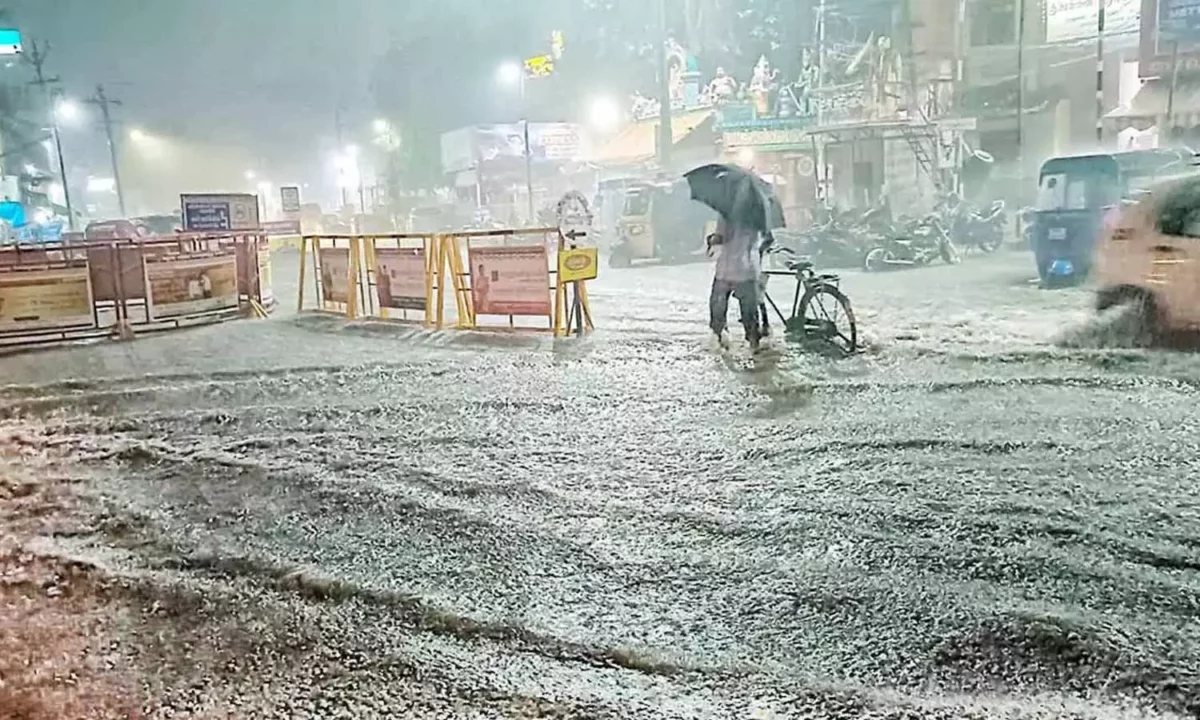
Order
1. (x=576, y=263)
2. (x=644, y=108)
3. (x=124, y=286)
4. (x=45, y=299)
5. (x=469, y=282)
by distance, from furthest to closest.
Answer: (x=644, y=108) < (x=124, y=286) < (x=45, y=299) < (x=469, y=282) < (x=576, y=263)

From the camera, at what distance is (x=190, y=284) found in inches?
607

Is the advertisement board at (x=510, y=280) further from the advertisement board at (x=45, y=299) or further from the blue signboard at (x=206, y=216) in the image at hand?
the blue signboard at (x=206, y=216)

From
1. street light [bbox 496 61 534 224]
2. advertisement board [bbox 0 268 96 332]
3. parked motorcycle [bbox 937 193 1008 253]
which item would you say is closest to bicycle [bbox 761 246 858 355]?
advertisement board [bbox 0 268 96 332]

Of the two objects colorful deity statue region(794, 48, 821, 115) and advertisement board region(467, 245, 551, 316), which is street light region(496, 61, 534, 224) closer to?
colorful deity statue region(794, 48, 821, 115)

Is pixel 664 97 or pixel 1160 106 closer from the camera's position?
pixel 1160 106

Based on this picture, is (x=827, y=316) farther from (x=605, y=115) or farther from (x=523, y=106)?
(x=605, y=115)

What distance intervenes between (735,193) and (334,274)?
7908 millimetres

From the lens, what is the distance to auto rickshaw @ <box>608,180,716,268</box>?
25.2 m

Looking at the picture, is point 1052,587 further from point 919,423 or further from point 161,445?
point 161,445

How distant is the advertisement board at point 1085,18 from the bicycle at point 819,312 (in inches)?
898

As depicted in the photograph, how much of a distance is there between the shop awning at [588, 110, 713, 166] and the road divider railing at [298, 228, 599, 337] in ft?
77.1

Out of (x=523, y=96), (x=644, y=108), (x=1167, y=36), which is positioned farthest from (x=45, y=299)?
(x=644, y=108)

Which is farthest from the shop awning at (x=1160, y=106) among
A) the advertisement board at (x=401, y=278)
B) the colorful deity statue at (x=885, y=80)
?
the advertisement board at (x=401, y=278)

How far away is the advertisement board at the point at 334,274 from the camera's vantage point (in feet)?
50.6
